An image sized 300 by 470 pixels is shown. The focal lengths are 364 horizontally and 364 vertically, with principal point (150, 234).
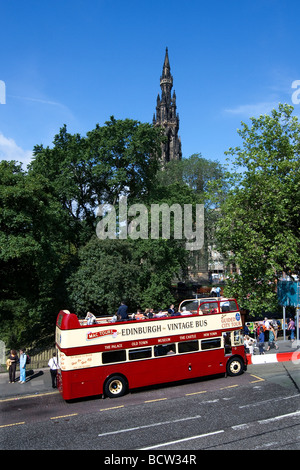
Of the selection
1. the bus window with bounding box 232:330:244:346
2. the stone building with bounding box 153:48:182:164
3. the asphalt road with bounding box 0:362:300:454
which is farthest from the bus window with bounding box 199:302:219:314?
the stone building with bounding box 153:48:182:164

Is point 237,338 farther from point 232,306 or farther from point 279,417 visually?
point 279,417

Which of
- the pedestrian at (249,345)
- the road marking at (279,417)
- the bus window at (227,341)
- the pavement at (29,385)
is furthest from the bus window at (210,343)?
the pavement at (29,385)

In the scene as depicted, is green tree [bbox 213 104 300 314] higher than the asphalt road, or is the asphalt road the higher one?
green tree [bbox 213 104 300 314]

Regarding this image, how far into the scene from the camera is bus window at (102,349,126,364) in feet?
50.7

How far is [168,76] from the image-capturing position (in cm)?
11788

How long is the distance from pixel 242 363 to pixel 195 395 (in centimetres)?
393

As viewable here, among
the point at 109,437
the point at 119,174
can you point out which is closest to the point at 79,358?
the point at 109,437

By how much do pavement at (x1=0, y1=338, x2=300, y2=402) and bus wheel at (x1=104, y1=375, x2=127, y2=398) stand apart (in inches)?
124

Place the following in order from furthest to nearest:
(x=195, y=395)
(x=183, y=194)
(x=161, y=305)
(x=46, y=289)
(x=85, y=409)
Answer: (x=183, y=194), (x=161, y=305), (x=46, y=289), (x=195, y=395), (x=85, y=409)

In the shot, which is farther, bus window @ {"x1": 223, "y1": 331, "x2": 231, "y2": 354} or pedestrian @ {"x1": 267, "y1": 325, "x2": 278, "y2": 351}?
pedestrian @ {"x1": 267, "y1": 325, "x2": 278, "y2": 351}

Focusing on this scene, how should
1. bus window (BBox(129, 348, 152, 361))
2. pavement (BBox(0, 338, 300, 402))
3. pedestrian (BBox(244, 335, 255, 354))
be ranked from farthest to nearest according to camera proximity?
pedestrian (BBox(244, 335, 255, 354))
pavement (BBox(0, 338, 300, 402))
bus window (BBox(129, 348, 152, 361))

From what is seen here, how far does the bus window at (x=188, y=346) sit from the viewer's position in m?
16.9

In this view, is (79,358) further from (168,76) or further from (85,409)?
(168,76)

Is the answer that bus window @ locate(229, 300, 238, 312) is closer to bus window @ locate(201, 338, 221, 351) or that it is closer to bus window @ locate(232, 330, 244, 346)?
bus window @ locate(232, 330, 244, 346)
